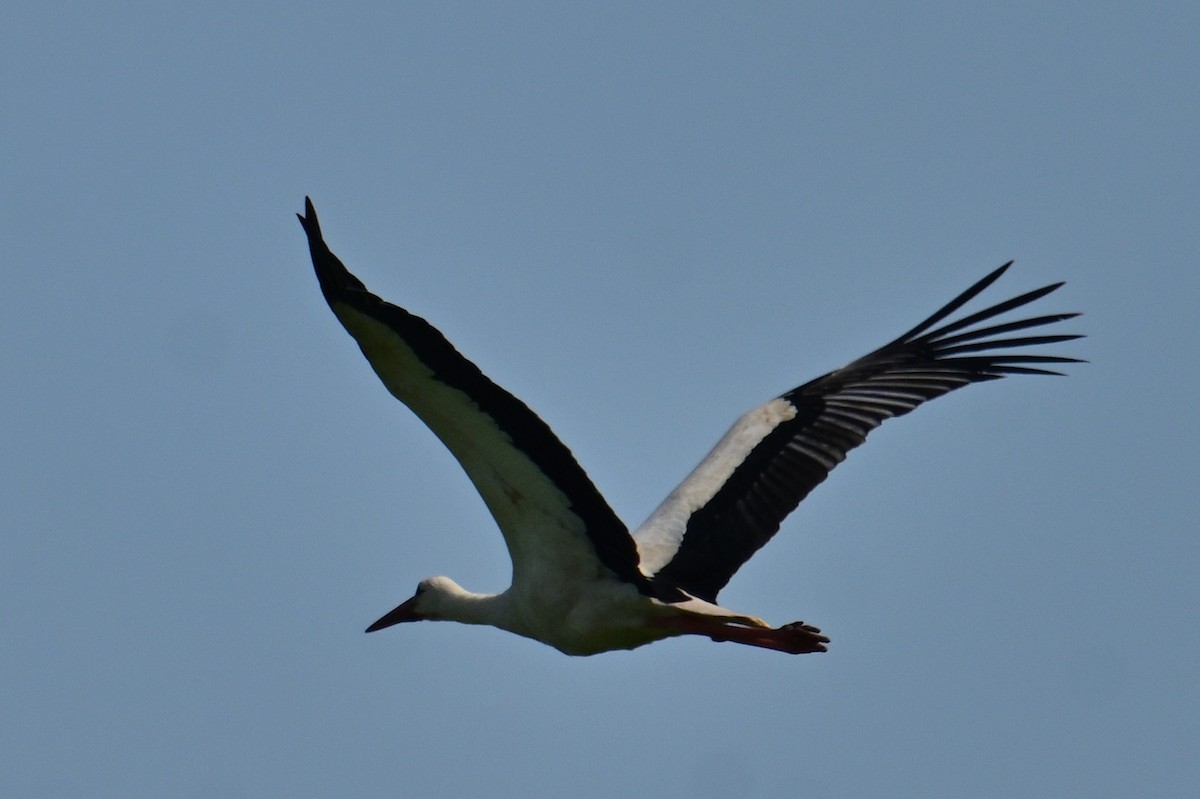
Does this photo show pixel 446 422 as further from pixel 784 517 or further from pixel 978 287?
pixel 978 287

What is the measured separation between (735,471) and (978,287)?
2.32m

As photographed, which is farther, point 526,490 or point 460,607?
point 460,607

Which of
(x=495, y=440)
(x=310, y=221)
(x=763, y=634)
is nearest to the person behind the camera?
(x=310, y=221)

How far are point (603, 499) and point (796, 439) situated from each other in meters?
2.73

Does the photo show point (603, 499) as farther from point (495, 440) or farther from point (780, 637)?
point (780, 637)

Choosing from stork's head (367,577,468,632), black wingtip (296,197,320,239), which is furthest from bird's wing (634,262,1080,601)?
black wingtip (296,197,320,239)

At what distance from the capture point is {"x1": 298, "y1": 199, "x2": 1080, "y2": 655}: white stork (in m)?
9.18

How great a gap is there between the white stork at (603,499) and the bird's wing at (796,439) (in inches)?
0.5

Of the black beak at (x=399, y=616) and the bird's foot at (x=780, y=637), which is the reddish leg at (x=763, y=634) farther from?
the black beak at (x=399, y=616)

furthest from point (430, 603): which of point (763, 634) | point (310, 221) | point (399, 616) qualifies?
point (310, 221)

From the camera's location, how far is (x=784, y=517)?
1178cm

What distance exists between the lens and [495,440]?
9.72 metres

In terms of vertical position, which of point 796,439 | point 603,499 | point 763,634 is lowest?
point 763,634

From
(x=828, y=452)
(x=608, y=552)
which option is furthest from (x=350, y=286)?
(x=828, y=452)
